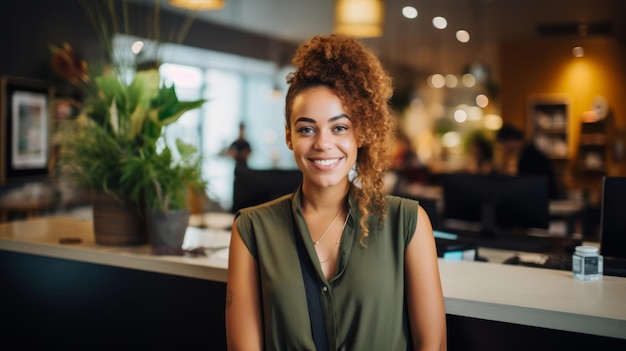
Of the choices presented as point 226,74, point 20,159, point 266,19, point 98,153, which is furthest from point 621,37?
point 98,153

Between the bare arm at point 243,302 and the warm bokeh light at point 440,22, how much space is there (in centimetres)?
841

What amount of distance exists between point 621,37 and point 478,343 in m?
9.37

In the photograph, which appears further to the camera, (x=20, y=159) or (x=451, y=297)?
(x=20, y=159)

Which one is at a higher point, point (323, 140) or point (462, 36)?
point (462, 36)

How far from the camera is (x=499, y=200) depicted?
3188 mm

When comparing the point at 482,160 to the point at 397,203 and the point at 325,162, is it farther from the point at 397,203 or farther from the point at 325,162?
the point at 325,162

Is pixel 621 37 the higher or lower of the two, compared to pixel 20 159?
higher

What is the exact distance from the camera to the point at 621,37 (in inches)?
→ 378

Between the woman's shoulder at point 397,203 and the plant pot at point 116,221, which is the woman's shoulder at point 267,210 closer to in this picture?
the woman's shoulder at point 397,203

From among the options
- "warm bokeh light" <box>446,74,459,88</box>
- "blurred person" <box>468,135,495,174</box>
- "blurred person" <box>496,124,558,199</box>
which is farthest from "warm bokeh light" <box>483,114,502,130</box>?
"blurred person" <box>496,124,558,199</box>

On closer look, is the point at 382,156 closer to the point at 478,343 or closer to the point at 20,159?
the point at 478,343

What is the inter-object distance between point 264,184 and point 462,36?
9019mm

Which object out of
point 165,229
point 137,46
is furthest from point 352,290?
point 137,46

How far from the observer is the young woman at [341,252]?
1.54 m
